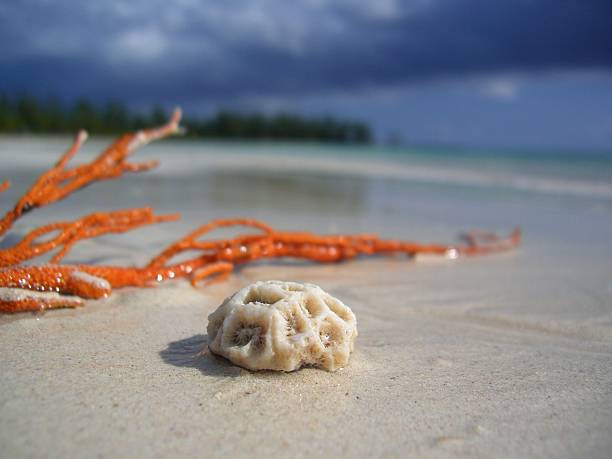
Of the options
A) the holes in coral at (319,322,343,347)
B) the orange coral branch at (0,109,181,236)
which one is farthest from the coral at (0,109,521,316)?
the holes in coral at (319,322,343,347)

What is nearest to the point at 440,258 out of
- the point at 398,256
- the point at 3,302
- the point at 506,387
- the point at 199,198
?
the point at 398,256

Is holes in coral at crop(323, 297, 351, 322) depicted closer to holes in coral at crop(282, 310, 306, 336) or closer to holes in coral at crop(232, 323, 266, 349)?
holes in coral at crop(282, 310, 306, 336)

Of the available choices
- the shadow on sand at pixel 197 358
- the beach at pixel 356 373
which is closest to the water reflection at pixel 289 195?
the beach at pixel 356 373

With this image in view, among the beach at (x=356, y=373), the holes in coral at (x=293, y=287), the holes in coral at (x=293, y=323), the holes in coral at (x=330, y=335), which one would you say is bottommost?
the beach at (x=356, y=373)

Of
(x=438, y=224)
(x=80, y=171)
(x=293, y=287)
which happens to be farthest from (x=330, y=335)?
(x=438, y=224)

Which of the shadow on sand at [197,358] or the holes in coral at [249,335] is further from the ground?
the holes in coral at [249,335]

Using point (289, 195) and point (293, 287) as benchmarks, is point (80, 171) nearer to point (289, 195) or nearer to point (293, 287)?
point (293, 287)

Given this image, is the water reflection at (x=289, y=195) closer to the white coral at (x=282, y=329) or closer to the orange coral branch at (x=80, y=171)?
the orange coral branch at (x=80, y=171)
